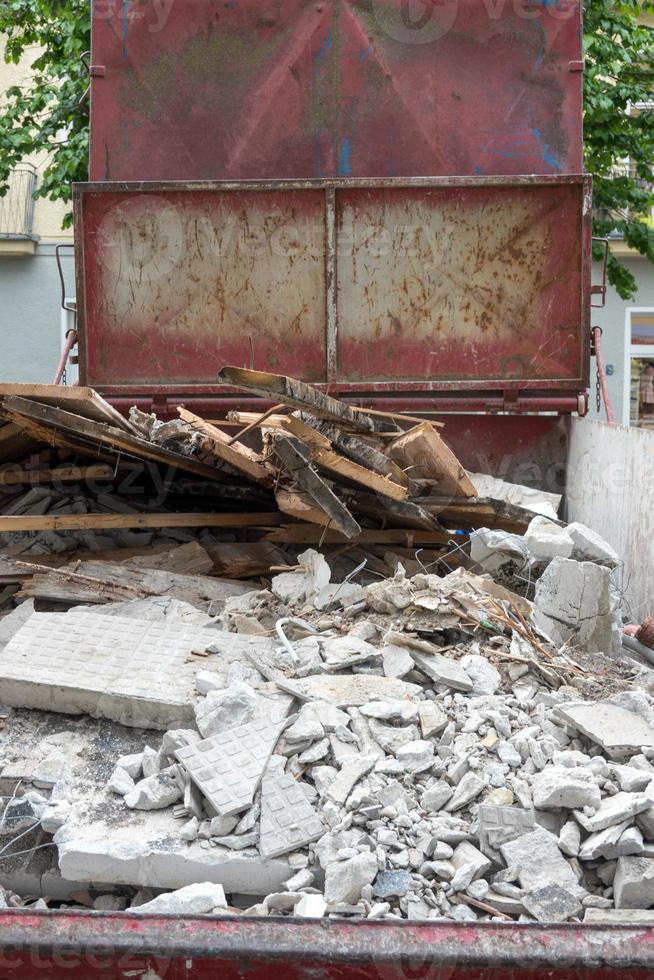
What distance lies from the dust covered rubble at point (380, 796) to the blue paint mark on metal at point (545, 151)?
3.91m

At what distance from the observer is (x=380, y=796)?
2.51 m

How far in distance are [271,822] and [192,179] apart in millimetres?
4833

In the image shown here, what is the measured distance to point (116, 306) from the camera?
19.6 ft

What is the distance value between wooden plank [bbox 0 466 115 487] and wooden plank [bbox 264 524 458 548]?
89cm

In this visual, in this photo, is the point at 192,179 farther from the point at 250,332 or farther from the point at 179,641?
the point at 179,641

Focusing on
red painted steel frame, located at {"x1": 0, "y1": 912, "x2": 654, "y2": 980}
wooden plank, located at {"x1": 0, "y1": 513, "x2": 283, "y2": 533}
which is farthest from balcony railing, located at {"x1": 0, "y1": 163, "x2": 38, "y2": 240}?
red painted steel frame, located at {"x1": 0, "y1": 912, "x2": 654, "y2": 980}

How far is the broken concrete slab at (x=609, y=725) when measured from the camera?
2744 millimetres

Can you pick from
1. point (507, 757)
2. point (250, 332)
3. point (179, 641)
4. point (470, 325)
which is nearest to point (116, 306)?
point (250, 332)

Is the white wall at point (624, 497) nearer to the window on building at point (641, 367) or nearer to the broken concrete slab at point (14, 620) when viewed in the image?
the broken concrete slab at point (14, 620)

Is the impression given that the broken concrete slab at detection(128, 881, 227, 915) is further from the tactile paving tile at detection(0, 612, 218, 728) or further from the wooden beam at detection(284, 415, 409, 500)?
the wooden beam at detection(284, 415, 409, 500)

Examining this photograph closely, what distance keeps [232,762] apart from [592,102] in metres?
7.72

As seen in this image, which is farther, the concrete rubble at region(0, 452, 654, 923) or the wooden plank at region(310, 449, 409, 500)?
the wooden plank at region(310, 449, 409, 500)

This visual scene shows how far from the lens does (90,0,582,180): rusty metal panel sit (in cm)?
623

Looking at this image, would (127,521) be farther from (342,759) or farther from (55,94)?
(55,94)
